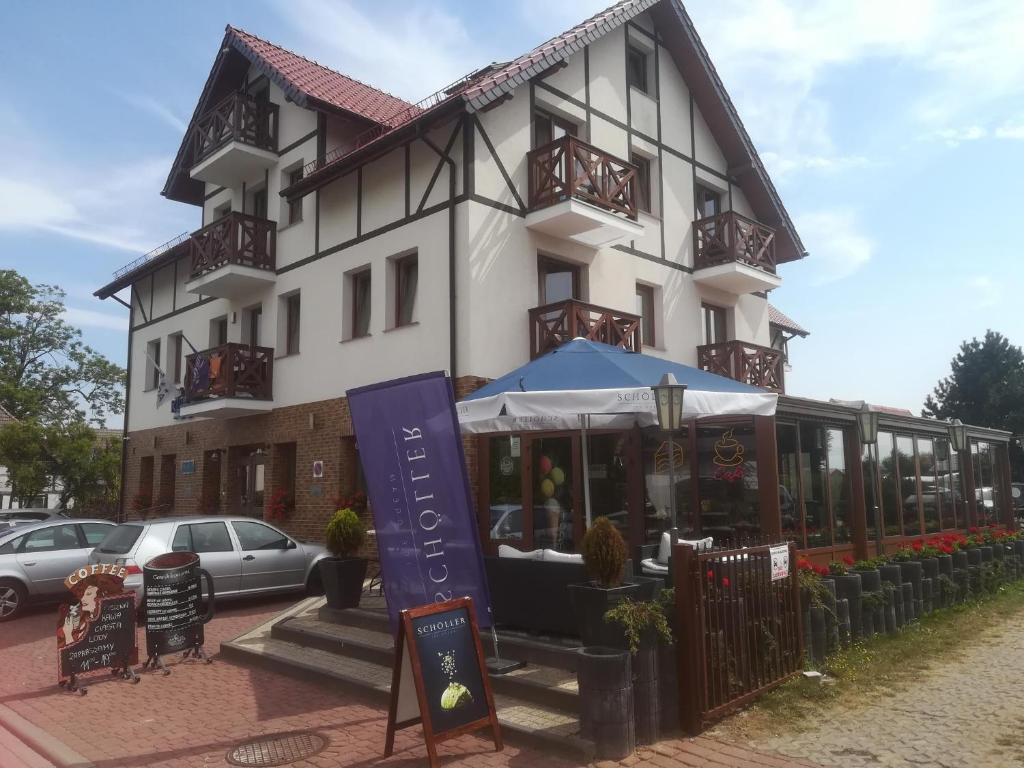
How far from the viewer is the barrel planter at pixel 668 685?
5.77 meters

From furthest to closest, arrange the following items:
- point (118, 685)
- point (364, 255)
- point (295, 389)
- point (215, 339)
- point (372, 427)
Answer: point (215, 339) → point (295, 389) → point (364, 255) → point (118, 685) → point (372, 427)

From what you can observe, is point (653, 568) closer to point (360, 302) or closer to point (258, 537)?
point (258, 537)

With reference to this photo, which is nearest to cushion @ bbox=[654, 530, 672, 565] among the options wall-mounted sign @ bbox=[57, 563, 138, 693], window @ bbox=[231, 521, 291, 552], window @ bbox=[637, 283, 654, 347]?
wall-mounted sign @ bbox=[57, 563, 138, 693]

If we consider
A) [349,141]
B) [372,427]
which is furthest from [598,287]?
[372,427]

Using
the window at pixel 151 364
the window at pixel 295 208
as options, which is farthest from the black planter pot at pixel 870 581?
the window at pixel 151 364

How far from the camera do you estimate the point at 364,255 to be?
47.3 ft

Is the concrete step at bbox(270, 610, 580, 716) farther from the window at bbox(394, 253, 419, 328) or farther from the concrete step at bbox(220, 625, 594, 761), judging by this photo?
the window at bbox(394, 253, 419, 328)

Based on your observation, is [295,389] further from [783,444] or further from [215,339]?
[783,444]

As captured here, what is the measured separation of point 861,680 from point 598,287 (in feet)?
28.7

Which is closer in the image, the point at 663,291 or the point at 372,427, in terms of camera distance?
the point at 372,427

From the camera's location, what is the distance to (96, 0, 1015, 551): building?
1273 centimetres

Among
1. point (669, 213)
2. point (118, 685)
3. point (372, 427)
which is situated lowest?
point (118, 685)

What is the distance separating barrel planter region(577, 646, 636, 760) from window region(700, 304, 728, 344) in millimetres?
12636

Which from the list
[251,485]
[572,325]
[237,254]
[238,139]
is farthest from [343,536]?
[238,139]
